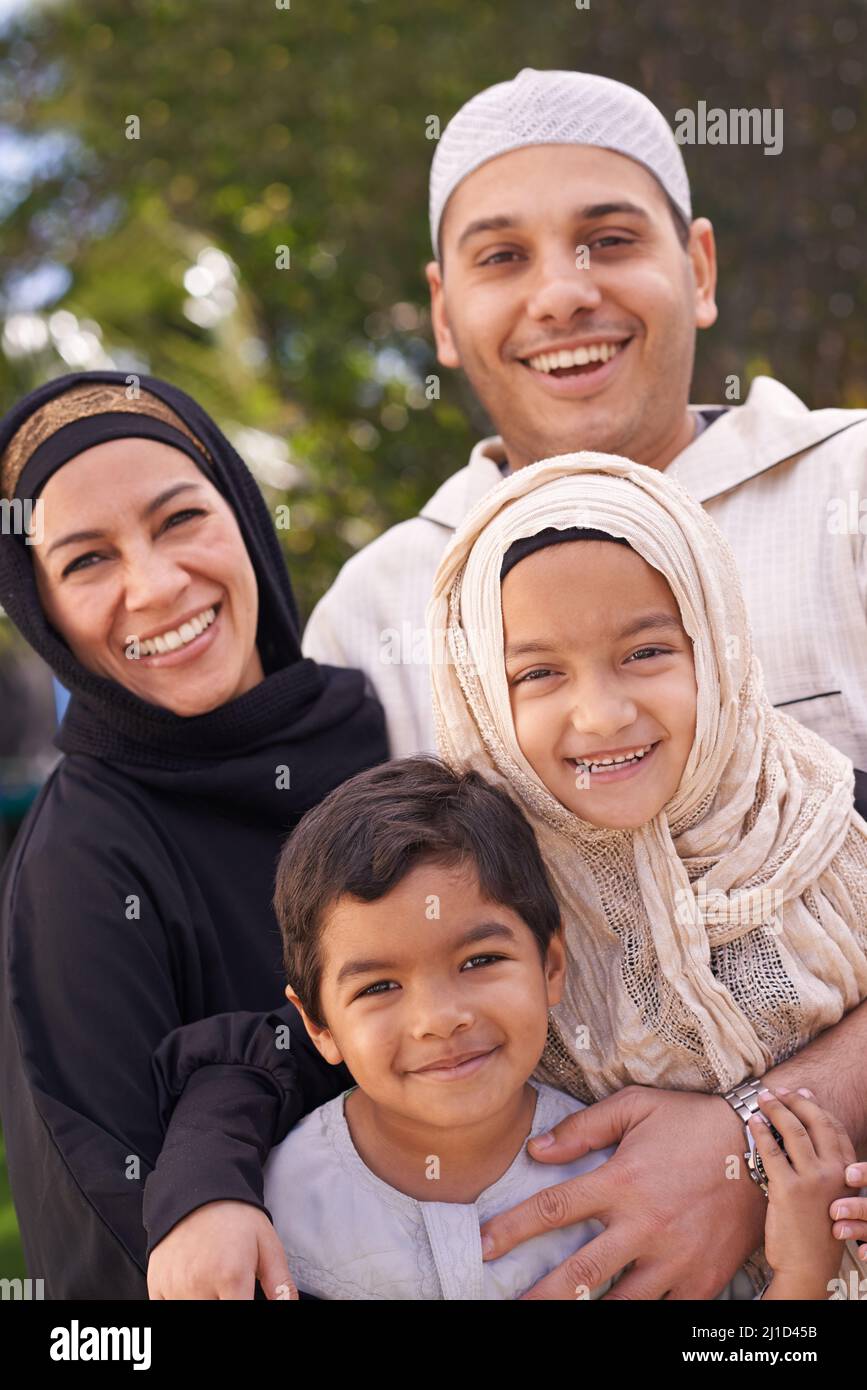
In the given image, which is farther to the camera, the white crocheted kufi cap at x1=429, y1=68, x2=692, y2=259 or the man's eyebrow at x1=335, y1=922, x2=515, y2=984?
the white crocheted kufi cap at x1=429, y1=68, x2=692, y2=259

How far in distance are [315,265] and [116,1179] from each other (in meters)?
6.53

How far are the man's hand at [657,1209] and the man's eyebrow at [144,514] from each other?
128 cm

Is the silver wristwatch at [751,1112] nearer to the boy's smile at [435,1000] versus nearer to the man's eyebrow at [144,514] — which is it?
the boy's smile at [435,1000]

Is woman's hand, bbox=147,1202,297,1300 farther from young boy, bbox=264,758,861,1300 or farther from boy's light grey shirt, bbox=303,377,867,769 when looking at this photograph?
boy's light grey shirt, bbox=303,377,867,769

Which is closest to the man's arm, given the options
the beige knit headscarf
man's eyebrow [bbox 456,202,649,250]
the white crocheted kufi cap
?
the beige knit headscarf

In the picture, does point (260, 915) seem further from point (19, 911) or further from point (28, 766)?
point (28, 766)

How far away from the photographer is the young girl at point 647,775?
2262mm

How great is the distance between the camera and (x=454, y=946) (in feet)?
7.31

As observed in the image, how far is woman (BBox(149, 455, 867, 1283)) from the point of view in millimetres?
2262

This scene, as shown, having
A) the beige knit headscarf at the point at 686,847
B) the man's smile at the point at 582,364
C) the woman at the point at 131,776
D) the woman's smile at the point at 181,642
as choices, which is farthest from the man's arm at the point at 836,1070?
the man's smile at the point at 582,364

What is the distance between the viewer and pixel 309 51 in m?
8.12

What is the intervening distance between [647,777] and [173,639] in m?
1.00

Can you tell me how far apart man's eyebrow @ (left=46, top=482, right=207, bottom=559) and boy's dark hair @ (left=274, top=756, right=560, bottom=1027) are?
73cm
